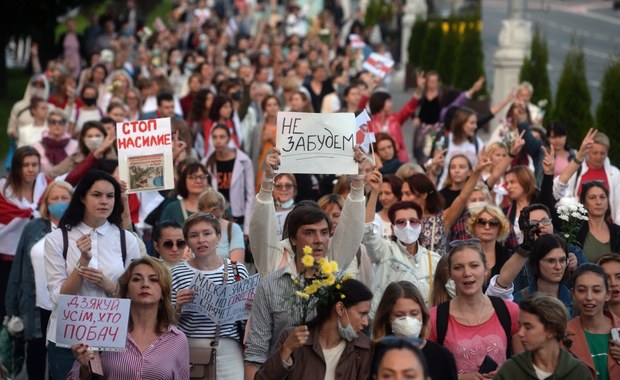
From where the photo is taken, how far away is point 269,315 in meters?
8.01

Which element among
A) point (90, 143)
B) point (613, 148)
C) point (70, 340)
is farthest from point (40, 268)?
point (613, 148)

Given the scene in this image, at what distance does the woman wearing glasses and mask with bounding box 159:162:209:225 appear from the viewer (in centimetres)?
1169

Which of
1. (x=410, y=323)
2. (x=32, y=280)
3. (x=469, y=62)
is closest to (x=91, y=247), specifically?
(x=32, y=280)

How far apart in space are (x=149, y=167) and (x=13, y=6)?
2542 centimetres

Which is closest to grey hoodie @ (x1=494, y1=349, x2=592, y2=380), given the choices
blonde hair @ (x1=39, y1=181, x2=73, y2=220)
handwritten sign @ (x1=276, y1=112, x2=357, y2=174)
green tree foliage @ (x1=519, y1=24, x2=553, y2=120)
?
handwritten sign @ (x1=276, y1=112, x2=357, y2=174)

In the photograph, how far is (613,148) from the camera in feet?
58.0

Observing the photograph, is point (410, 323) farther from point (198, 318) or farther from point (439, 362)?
point (198, 318)

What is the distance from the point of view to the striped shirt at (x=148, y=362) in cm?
803

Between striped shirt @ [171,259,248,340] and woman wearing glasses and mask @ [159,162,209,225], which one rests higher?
woman wearing glasses and mask @ [159,162,209,225]

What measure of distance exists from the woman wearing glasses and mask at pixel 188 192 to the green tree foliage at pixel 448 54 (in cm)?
1907

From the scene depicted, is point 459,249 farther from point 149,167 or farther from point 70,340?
point 149,167

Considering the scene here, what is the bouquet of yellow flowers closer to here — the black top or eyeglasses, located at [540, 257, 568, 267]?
the black top

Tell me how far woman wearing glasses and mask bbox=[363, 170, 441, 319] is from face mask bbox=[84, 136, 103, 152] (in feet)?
14.9

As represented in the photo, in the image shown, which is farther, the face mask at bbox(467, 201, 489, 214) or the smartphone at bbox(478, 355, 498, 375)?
the face mask at bbox(467, 201, 489, 214)
